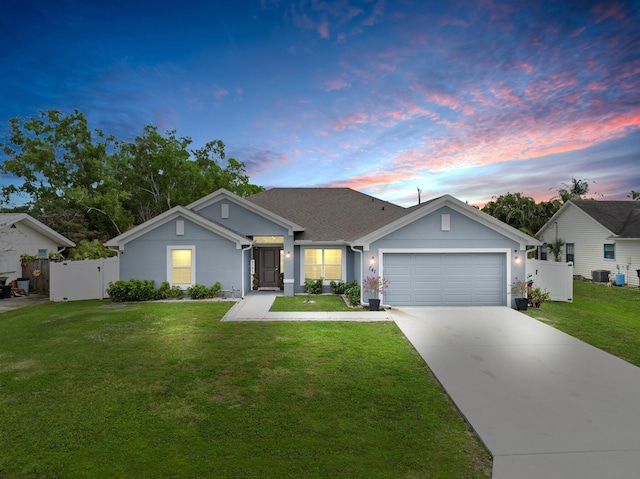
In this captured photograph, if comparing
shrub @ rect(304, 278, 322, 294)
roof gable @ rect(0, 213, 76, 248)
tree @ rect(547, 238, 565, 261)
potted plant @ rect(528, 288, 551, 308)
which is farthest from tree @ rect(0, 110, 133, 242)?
tree @ rect(547, 238, 565, 261)

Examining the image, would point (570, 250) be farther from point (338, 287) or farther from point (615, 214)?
point (338, 287)

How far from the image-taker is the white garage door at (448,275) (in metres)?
13.5

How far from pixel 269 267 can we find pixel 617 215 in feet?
77.7

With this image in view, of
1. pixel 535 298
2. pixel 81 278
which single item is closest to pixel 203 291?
pixel 81 278

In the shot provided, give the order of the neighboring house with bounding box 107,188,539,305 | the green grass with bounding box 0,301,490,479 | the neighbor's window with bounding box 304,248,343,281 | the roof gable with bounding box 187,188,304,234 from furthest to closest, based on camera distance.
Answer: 1. the neighbor's window with bounding box 304,248,343,281
2. the roof gable with bounding box 187,188,304,234
3. the neighboring house with bounding box 107,188,539,305
4. the green grass with bounding box 0,301,490,479

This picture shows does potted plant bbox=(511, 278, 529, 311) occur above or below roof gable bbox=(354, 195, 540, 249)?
below

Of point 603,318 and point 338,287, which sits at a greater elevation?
point 338,287

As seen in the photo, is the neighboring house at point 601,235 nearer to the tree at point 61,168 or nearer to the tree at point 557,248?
the tree at point 557,248

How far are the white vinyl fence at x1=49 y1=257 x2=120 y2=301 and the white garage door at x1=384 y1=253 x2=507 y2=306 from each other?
41.9 feet

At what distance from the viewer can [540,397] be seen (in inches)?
220

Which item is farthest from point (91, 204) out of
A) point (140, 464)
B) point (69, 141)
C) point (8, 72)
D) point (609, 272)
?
point (609, 272)

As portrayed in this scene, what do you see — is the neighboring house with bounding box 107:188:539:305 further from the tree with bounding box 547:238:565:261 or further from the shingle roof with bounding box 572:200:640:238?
the tree with bounding box 547:238:565:261

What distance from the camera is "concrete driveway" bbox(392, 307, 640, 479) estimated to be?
3934 millimetres

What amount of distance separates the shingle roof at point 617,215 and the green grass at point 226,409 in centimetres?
2095
